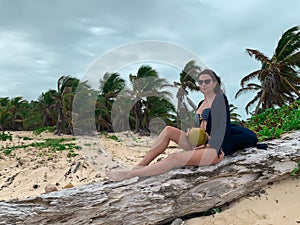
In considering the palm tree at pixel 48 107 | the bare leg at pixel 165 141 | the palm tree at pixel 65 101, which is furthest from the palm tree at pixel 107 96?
the bare leg at pixel 165 141

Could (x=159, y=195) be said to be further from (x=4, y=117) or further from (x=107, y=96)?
(x=4, y=117)

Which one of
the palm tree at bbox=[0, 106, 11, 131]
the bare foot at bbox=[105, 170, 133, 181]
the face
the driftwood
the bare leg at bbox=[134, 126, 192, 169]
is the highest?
the palm tree at bbox=[0, 106, 11, 131]

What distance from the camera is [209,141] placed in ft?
→ 13.1

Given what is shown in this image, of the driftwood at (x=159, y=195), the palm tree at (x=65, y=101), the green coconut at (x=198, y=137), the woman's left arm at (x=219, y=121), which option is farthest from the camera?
the palm tree at (x=65, y=101)

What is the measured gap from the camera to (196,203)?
4051 millimetres

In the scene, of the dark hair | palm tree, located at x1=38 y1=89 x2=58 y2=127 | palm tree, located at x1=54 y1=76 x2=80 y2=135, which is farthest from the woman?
palm tree, located at x1=38 y1=89 x2=58 y2=127

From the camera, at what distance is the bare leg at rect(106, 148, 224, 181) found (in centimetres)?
406

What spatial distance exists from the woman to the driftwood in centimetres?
10

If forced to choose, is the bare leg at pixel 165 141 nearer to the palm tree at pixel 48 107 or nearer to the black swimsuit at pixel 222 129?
the black swimsuit at pixel 222 129

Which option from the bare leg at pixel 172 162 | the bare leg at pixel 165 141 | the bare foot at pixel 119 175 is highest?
the bare leg at pixel 165 141

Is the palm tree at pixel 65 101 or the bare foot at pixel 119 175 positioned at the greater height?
the palm tree at pixel 65 101

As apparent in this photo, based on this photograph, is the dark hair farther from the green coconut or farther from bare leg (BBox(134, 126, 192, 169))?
bare leg (BBox(134, 126, 192, 169))

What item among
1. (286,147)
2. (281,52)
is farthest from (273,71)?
(286,147)

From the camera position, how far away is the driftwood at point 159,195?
377cm
